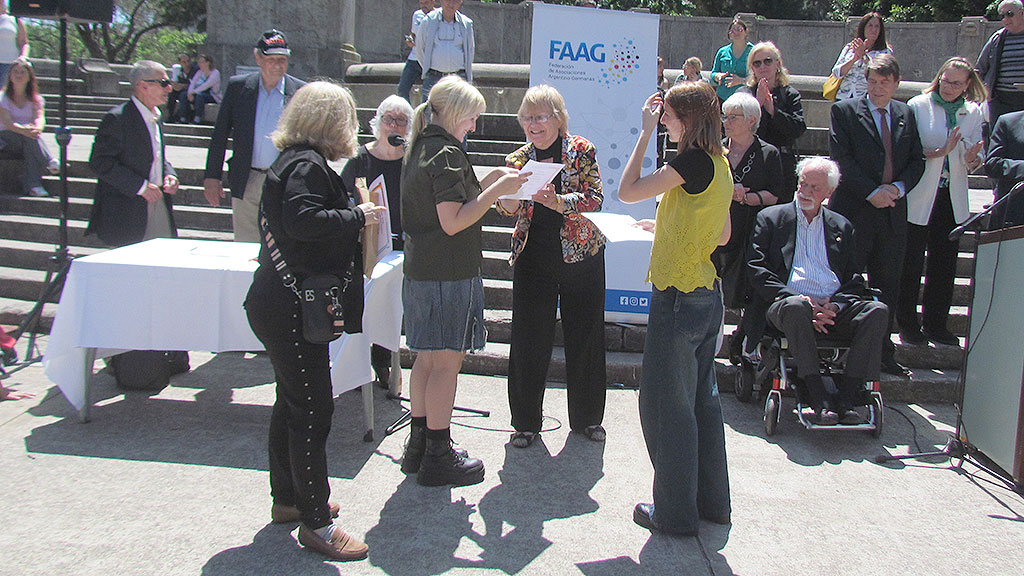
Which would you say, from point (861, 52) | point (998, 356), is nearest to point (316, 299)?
point (998, 356)

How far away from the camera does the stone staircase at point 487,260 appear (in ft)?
17.9

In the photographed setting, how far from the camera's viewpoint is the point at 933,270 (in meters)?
5.84

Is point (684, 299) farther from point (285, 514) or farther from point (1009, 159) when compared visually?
point (1009, 159)

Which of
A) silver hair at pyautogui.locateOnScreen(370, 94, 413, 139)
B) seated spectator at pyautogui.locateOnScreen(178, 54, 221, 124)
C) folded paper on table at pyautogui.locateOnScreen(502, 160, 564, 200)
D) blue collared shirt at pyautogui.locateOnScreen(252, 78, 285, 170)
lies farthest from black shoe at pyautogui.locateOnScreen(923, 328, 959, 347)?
seated spectator at pyautogui.locateOnScreen(178, 54, 221, 124)

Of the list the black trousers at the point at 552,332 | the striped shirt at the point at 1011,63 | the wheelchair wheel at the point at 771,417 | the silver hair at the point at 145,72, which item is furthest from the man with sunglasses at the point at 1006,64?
the silver hair at the point at 145,72

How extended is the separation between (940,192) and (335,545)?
5.12 metres

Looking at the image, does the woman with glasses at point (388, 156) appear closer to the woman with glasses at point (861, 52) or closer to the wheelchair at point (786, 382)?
the wheelchair at point (786, 382)

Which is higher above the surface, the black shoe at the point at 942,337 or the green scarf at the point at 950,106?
the green scarf at the point at 950,106

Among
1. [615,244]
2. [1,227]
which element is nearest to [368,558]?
[615,244]

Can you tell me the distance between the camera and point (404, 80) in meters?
8.48

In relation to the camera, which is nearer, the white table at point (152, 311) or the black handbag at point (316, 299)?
the black handbag at point (316, 299)

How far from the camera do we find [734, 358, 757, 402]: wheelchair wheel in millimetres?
5059

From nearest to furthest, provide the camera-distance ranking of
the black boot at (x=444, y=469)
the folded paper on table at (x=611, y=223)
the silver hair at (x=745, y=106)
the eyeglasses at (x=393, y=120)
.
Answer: the black boot at (x=444, y=469), the folded paper on table at (x=611, y=223), the eyeglasses at (x=393, y=120), the silver hair at (x=745, y=106)

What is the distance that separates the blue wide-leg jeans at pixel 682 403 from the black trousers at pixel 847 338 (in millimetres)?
1486
